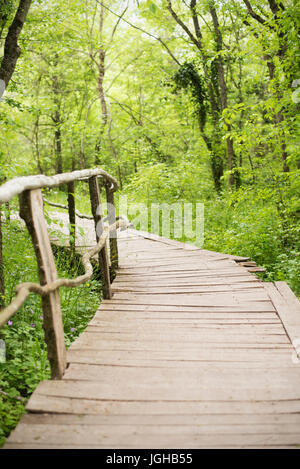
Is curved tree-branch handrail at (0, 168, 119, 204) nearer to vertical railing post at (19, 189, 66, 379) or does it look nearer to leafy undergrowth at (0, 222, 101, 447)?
vertical railing post at (19, 189, 66, 379)

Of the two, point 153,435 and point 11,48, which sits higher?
point 11,48

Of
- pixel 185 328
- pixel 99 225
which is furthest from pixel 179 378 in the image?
pixel 99 225

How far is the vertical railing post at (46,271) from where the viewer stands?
6.73ft

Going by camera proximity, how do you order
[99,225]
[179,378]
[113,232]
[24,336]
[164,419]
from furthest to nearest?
[113,232]
[99,225]
[24,336]
[179,378]
[164,419]

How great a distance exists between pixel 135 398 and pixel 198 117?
1215cm

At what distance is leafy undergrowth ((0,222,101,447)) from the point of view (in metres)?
2.35

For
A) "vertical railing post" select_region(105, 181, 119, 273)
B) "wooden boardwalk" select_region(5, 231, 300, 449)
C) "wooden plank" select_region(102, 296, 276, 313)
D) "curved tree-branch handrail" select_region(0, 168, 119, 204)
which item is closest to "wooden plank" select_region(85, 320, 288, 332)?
"wooden boardwalk" select_region(5, 231, 300, 449)

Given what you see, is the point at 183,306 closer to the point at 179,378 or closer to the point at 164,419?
the point at 179,378

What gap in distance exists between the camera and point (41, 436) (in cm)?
168

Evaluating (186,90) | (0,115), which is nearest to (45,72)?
(186,90)

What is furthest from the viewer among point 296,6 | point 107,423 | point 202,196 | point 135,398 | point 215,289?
point 202,196

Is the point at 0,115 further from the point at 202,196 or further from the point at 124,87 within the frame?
the point at 124,87

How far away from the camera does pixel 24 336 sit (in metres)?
3.33

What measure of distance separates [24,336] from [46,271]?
153 cm
